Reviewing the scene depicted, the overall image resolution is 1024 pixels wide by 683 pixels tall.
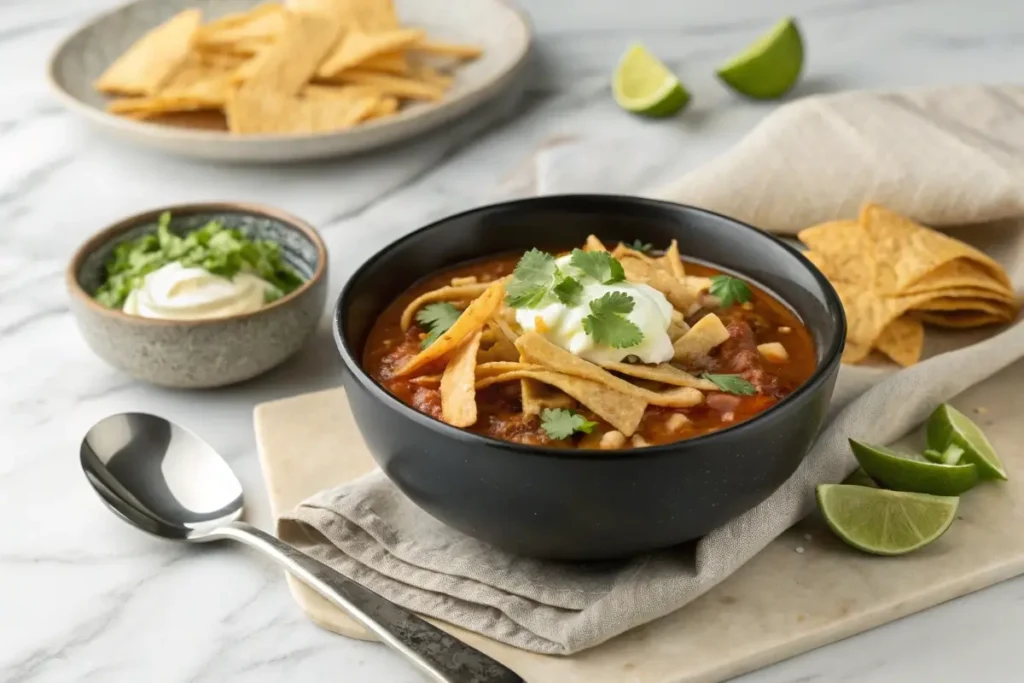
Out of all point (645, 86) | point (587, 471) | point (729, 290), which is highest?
point (587, 471)

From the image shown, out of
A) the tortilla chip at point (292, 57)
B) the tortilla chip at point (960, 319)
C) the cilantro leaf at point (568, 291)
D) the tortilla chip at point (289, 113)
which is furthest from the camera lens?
the tortilla chip at point (292, 57)

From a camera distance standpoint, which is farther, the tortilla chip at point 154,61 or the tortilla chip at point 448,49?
the tortilla chip at point 448,49

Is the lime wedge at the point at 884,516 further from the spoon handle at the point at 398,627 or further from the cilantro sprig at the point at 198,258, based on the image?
the cilantro sprig at the point at 198,258

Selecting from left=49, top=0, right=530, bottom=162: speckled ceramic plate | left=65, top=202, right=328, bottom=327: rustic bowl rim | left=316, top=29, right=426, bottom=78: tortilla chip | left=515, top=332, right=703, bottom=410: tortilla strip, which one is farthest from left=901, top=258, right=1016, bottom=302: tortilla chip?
left=316, top=29, right=426, bottom=78: tortilla chip

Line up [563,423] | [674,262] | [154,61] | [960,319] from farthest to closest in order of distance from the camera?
[154,61], [960,319], [674,262], [563,423]

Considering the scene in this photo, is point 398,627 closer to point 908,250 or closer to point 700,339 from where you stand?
point 700,339

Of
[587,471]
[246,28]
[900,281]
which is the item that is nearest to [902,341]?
[900,281]

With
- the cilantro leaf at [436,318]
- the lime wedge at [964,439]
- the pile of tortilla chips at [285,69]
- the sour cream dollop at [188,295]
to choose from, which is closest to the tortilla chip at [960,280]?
the lime wedge at [964,439]

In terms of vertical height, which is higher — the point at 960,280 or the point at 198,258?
the point at 198,258
